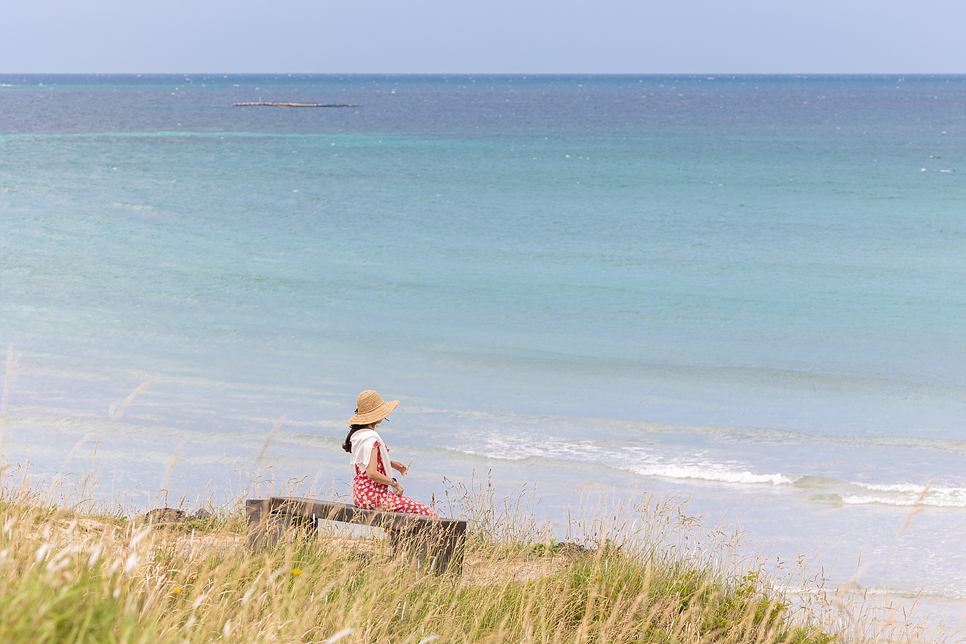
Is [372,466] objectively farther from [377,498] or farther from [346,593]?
[346,593]

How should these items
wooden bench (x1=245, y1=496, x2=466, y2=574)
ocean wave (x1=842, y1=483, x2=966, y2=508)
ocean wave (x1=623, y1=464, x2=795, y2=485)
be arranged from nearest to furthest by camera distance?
wooden bench (x1=245, y1=496, x2=466, y2=574) → ocean wave (x1=842, y1=483, x2=966, y2=508) → ocean wave (x1=623, y1=464, x2=795, y2=485)

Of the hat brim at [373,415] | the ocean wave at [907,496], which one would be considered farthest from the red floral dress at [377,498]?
the ocean wave at [907,496]

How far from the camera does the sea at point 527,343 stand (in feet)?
32.3

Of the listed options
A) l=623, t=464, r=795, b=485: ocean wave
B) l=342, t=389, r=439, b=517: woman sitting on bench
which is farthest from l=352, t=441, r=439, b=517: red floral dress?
l=623, t=464, r=795, b=485: ocean wave

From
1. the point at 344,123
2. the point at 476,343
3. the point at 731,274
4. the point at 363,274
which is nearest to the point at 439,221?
the point at 363,274

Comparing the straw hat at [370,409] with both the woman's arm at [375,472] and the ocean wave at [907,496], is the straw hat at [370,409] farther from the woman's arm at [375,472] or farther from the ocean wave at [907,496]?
the ocean wave at [907,496]

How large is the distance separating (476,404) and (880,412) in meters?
5.58

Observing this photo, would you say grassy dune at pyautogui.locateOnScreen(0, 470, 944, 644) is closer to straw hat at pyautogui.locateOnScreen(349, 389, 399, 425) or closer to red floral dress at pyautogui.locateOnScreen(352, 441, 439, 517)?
red floral dress at pyautogui.locateOnScreen(352, 441, 439, 517)

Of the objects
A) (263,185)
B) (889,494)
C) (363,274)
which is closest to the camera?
(889,494)

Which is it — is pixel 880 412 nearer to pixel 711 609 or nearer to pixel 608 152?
pixel 711 609

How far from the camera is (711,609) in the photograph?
5758 millimetres

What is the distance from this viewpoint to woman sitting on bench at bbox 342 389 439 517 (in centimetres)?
604

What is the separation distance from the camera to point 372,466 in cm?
602

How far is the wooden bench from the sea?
73cm
